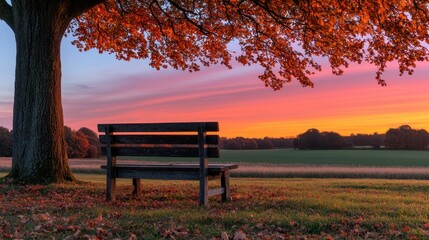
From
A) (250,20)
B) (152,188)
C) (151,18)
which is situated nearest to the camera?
(152,188)

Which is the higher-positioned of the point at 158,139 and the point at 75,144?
the point at 75,144

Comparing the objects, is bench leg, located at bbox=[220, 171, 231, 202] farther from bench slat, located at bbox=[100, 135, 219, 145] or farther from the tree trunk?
the tree trunk

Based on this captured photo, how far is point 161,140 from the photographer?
9.72 m

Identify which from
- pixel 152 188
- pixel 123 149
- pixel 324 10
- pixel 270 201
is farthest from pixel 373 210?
pixel 324 10

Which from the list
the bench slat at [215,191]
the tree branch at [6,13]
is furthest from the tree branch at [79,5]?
the bench slat at [215,191]

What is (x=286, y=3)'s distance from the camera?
50.4 ft

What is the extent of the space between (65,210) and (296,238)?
14.4ft

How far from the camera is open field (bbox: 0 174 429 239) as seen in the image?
7.19 metres

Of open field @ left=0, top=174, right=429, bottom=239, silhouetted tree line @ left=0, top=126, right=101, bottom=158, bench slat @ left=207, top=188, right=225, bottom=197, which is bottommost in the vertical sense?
open field @ left=0, top=174, right=429, bottom=239

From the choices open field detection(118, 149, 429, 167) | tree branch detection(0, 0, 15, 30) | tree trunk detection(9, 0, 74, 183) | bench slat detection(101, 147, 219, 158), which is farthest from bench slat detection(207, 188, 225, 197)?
open field detection(118, 149, 429, 167)

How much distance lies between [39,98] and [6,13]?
3.48m

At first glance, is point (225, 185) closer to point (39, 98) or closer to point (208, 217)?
point (208, 217)

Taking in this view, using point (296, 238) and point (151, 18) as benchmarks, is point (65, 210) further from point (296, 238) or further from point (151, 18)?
point (151, 18)

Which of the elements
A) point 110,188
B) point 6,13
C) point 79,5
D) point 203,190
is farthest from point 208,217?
point 6,13
